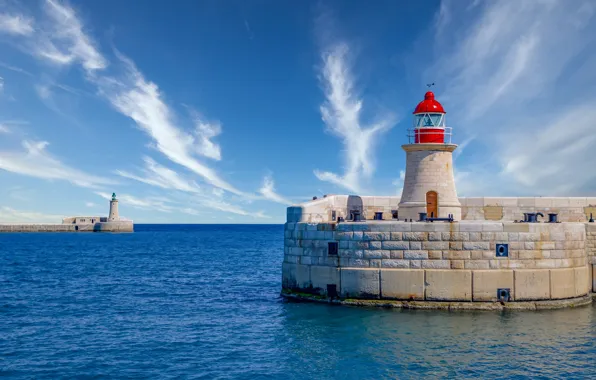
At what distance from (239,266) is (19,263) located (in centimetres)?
1787

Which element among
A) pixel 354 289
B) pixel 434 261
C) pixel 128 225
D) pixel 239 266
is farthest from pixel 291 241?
Result: pixel 128 225

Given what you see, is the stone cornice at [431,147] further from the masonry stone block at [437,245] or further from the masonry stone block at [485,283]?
the masonry stone block at [485,283]

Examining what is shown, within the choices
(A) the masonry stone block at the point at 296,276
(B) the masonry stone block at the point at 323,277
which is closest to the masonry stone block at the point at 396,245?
(B) the masonry stone block at the point at 323,277

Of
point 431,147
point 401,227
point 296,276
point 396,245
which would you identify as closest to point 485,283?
point 396,245

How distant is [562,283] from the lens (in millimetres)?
18516

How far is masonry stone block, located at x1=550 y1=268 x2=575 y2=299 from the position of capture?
18.4 meters

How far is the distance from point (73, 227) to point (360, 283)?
377ft

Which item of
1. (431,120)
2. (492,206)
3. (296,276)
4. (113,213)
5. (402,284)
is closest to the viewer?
(402,284)

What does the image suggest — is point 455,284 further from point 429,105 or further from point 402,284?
point 429,105

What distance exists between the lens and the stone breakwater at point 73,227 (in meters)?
116

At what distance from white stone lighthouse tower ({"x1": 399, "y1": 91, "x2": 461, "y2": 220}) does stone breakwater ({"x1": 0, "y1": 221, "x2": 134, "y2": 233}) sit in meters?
102

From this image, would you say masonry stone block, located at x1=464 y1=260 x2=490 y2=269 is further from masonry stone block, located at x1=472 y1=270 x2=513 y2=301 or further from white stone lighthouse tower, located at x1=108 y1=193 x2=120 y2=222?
white stone lighthouse tower, located at x1=108 y1=193 x2=120 y2=222

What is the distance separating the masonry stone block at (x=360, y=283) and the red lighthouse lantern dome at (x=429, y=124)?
7.45 metres

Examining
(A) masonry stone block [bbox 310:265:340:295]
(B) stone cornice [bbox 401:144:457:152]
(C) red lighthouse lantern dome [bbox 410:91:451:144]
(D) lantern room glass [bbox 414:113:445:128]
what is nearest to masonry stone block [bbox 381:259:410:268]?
(A) masonry stone block [bbox 310:265:340:295]
